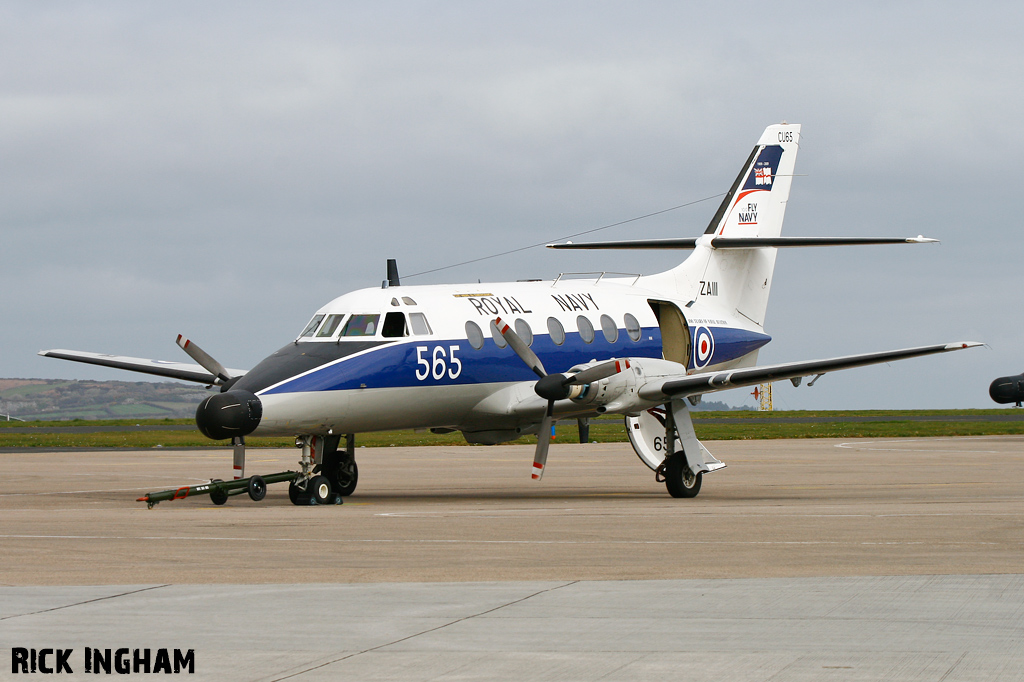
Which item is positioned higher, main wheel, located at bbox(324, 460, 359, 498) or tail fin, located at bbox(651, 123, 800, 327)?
tail fin, located at bbox(651, 123, 800, 327)

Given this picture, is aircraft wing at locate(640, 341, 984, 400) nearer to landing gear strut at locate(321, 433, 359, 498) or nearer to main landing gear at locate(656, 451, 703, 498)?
main landing gear at locate(656, 451, 703, 498)

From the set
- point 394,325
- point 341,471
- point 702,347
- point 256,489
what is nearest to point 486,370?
point 394,325

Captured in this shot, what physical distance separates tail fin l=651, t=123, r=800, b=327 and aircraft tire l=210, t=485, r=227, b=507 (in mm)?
13001

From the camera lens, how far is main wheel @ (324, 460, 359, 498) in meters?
→ 24.5

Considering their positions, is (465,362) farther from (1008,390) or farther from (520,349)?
(1008,390)

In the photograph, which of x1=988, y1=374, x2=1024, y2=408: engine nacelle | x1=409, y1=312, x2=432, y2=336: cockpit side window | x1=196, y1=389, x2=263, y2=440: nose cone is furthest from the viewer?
x1=988, y1=374, x2=1024, y2=408: engine nacelle

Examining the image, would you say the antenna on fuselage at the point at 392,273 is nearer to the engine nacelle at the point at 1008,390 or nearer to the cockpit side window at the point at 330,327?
the cockpit side window at the point at 330,327

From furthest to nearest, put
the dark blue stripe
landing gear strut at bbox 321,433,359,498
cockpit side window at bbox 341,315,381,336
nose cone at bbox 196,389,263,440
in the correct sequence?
landing gear strut at bbox 321,433,359,498 < cockpit side window at bbox 341,315,381,336 < the dark blue stripe < nose cone at bbox 196,389,263,440

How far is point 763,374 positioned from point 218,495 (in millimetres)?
10447

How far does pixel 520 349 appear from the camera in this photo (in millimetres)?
23375

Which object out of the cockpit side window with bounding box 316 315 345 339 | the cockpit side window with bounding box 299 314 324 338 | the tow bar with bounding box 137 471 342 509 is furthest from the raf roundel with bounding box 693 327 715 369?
the tow bar with bounding box 137 471 342 509

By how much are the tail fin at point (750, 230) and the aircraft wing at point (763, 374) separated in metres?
6.13

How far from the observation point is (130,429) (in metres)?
67.2

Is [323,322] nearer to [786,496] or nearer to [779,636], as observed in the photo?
[786,496]
